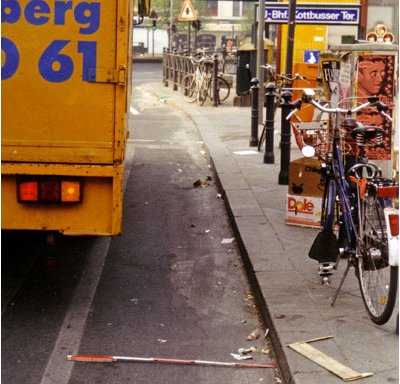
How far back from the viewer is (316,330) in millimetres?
5375

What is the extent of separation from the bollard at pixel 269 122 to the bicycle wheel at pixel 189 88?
37.3ft

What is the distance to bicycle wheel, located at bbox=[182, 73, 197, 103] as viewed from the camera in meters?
24.0

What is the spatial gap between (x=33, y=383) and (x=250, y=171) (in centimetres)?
722

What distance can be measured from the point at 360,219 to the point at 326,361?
47.3 inches

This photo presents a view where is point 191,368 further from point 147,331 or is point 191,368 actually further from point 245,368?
point 147,331

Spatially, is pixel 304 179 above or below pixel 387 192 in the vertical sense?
below

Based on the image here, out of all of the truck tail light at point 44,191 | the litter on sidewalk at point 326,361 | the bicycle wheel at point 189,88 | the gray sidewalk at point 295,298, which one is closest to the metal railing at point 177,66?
the bicycle wheel at point 189,88

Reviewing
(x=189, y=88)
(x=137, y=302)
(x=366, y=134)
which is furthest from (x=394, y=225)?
(x=189, y=88)

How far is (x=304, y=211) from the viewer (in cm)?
823

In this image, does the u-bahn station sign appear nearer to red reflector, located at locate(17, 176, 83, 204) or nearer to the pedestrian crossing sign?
the pedestrian crossing sign

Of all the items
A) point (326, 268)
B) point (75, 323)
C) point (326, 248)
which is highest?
point (326, 248)

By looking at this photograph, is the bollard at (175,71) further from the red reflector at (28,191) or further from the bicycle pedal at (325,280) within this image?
the red reflector at (28,191)

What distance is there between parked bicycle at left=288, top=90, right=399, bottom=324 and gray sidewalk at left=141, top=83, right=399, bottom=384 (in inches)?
6.1

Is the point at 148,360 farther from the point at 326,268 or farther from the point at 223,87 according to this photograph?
the point at 223,87
